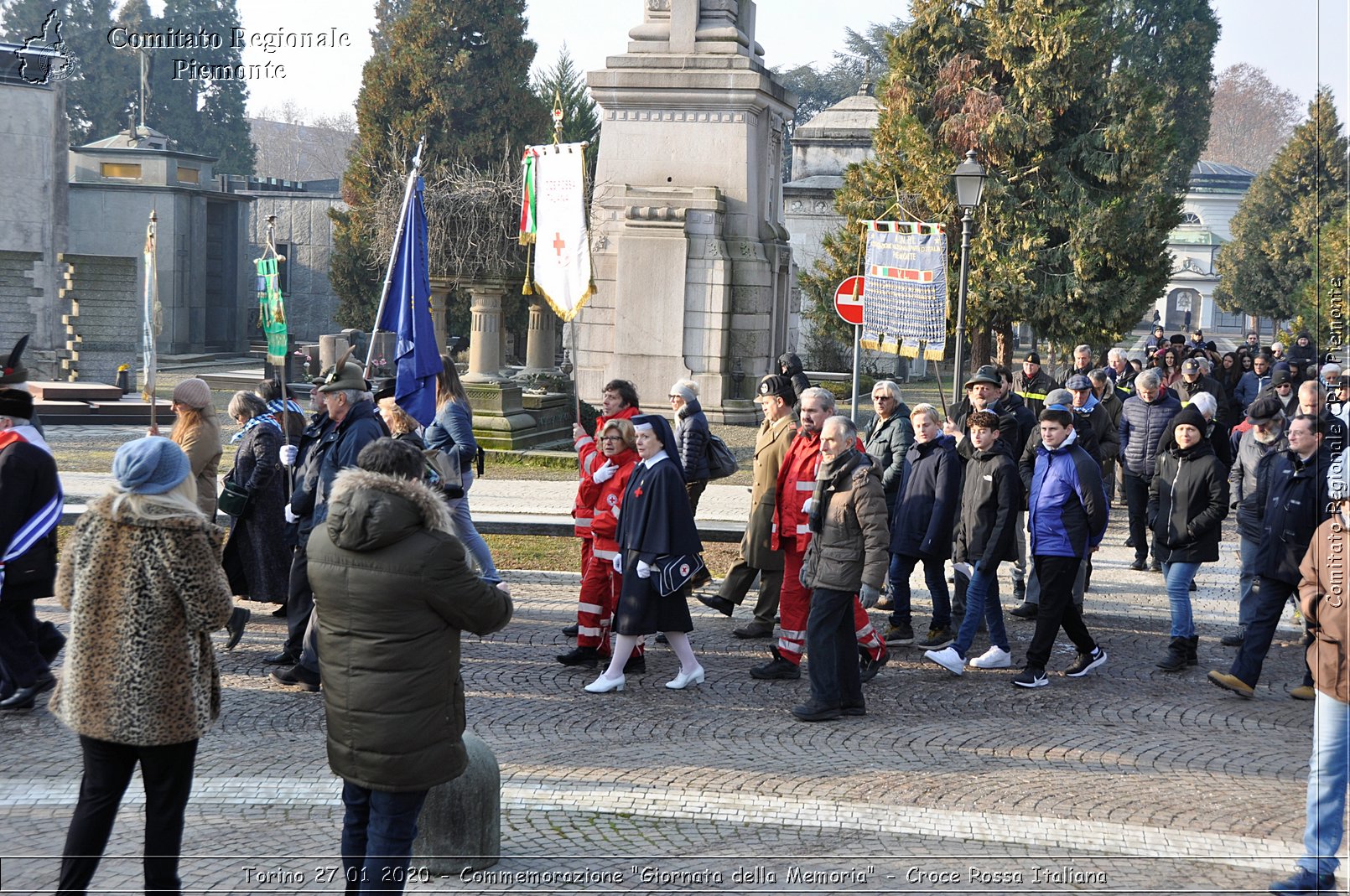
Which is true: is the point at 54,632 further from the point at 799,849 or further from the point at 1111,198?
the point at 1111,198

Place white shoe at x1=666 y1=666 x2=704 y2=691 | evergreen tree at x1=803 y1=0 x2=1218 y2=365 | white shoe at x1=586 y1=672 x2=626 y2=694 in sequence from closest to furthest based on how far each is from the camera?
1. white shoe at x1=586 y1=672 x2=626 y2=694
2. white shoe at x1=666 y1=666 x2=704 y2=691
3. evergreen tree at x1=803 y1=0 x2=1218 y2=365

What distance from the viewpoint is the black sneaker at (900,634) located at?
962 cm

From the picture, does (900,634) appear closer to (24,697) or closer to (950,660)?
(950,660)

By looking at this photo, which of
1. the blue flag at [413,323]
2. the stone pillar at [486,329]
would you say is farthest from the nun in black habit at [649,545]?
the stone pillar at [486,329]

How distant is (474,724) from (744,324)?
50.4 ft

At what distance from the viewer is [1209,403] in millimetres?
10461

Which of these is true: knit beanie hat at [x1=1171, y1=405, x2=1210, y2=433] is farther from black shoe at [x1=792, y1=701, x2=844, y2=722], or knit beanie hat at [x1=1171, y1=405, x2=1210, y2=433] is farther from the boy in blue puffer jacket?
black shoe at [x1=792, y1=701, x2=844, y2=722]

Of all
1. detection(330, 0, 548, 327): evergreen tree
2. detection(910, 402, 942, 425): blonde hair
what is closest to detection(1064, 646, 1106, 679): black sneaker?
detection(910, 402, 942, 425): blonde hair

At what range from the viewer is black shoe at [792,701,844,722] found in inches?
306

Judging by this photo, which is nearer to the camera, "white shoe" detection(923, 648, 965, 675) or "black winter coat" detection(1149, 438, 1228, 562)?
"white shoe" detection(923, 648, 965, 675)

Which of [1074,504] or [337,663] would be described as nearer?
[337,663]

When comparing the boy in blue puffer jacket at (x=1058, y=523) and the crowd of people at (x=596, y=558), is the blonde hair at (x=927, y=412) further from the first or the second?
the boy in blue puffer jacket at (x=1058, y=523)

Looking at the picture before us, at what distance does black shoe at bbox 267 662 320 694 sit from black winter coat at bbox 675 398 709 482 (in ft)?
10.5

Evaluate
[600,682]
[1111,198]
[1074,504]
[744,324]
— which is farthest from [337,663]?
[1111,198]
